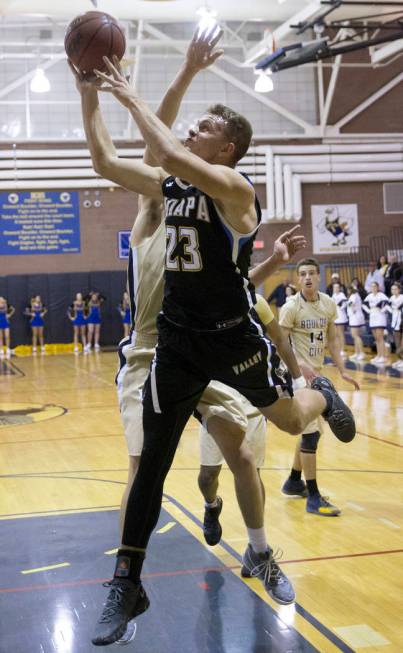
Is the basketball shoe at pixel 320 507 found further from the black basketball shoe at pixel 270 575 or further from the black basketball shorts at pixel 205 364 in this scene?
the black basketball shorts at pixel 205 364

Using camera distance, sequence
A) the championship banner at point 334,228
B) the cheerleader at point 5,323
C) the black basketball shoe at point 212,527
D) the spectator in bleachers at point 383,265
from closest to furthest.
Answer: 1. the black basketball shoe at point 212,527
2. the spectator in bleachers at point 383,265
3. the cheerleader at point 5,323
4. the championship banner at point 334,228

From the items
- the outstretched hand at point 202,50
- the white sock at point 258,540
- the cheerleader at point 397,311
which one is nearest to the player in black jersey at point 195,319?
the outstretched hand at point 202,50

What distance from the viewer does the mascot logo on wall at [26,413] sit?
10023mm

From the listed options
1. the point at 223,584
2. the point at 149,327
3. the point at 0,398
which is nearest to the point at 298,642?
the point at 223,584

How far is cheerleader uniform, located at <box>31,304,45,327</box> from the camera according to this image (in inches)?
876

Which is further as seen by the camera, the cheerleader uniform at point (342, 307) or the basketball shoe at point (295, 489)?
the cheerleader uniform at point (342, 307)

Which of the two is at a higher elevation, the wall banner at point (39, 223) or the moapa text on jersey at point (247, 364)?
the wall banner at point (39, 223)

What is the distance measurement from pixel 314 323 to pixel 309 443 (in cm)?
101

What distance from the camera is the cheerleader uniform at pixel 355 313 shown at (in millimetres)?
16875

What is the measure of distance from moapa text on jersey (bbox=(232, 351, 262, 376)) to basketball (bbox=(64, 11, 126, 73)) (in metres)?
1.39

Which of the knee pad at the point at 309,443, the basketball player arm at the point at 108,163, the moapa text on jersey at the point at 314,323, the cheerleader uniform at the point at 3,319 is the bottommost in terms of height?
the knee pad at the point at 309,443

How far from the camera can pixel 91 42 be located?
351cm

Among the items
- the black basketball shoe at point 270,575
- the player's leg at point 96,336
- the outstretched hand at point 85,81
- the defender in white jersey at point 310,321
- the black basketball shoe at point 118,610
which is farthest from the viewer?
the player's leg at point 96,336

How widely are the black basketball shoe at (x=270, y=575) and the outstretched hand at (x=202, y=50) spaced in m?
2.19
